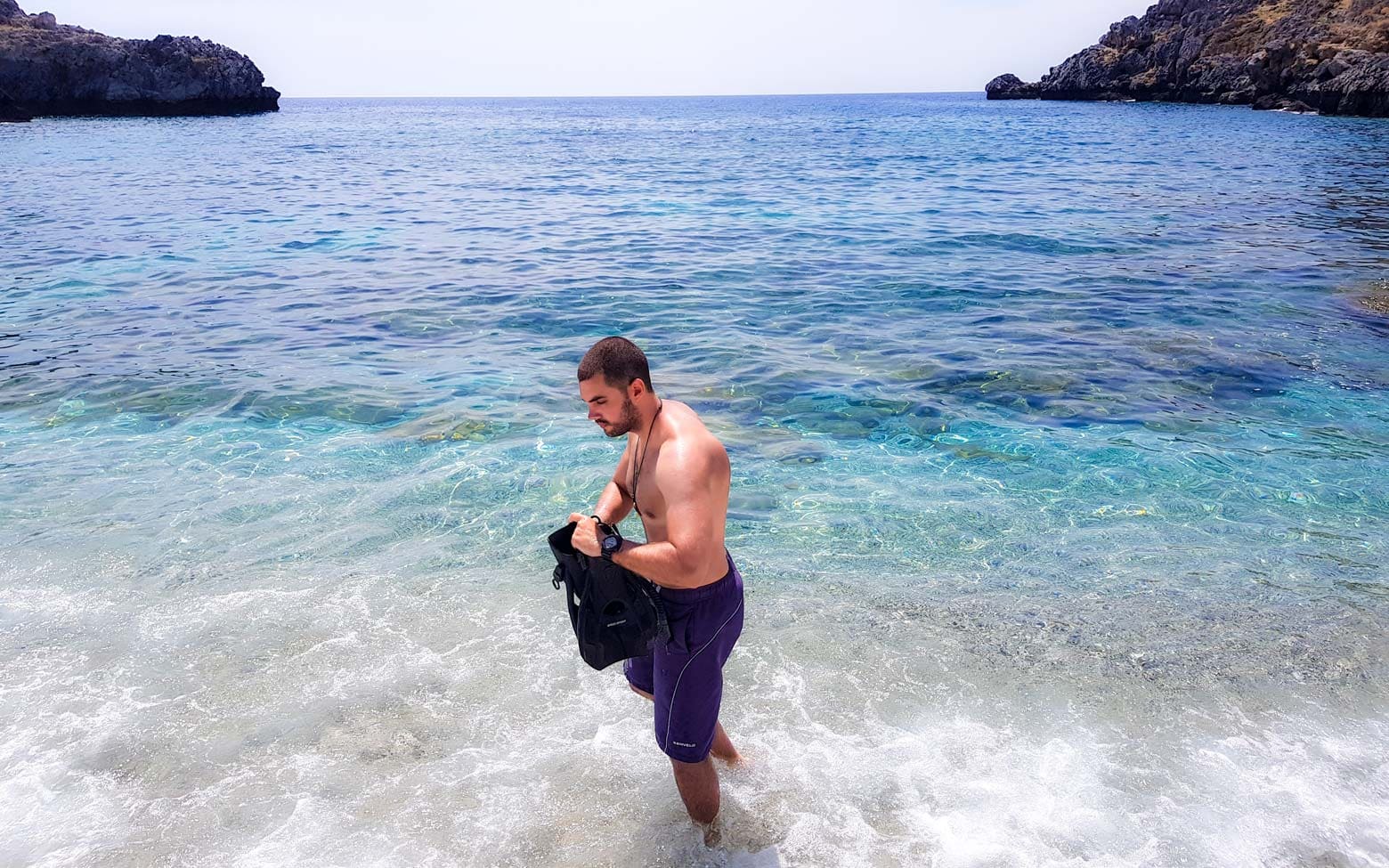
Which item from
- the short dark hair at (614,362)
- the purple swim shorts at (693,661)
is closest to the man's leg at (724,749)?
the purple swim shorts at (693,661)

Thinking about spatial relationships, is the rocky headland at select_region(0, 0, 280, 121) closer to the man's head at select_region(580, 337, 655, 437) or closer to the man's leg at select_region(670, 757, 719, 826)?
the man's head at select_region(580, 337, 655, 437)

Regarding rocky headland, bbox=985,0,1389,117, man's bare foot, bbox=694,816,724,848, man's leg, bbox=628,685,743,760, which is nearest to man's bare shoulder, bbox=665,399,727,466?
man's leg, bbox=628,685,743,760

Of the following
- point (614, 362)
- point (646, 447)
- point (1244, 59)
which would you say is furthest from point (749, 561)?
point (1244, 59)

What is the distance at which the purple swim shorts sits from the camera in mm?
3414

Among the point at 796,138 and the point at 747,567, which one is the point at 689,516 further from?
the point at 796,138

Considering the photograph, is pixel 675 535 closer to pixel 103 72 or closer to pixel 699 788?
pixel 699 788

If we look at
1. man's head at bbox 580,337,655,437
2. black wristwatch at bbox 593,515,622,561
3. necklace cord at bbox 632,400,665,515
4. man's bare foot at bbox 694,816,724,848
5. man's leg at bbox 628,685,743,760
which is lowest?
man's bare foot at bbox 694,816,724,848

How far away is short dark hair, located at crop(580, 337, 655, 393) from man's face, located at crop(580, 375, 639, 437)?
0.07 feet

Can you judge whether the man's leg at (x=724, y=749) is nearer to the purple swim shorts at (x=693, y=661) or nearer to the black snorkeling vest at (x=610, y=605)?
the purple swim shorts at (x=693, y=661)

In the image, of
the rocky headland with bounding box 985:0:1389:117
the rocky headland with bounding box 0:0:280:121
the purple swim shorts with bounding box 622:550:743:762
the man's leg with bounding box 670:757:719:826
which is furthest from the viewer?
the rocky headland with bounding box 0:0:280:121

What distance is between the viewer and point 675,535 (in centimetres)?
321

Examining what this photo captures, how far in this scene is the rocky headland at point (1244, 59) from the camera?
2226 inches

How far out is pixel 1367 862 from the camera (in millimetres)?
3617

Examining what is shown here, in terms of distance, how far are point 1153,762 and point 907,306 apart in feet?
32.6
